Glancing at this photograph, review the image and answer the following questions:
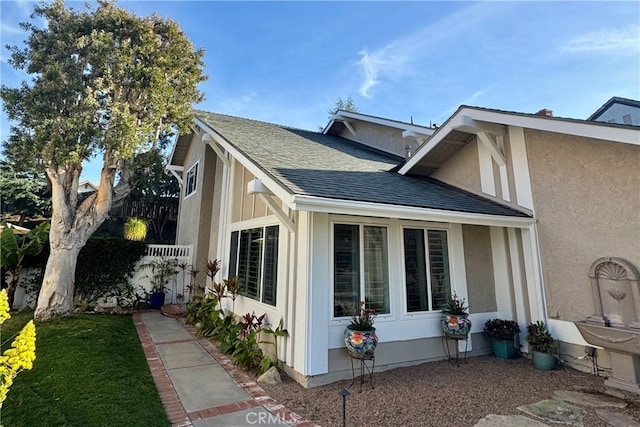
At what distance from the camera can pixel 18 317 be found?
9742mm

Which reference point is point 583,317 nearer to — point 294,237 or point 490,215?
point 490,215

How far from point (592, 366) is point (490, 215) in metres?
3.47

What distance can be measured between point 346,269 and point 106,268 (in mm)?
10435

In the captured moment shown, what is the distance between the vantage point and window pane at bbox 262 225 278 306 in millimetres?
7246

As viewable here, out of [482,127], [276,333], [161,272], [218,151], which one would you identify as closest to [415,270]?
[276,333]

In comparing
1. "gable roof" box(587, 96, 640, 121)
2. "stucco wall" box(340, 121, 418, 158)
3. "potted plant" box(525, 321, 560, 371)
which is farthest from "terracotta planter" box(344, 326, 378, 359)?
"gable roof" box(587, 96, 640, 121)

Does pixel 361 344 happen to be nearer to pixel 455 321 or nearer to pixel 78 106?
pixel 455 321

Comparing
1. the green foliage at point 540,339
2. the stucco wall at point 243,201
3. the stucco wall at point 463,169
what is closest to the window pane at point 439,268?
the green foliage at point 540,339

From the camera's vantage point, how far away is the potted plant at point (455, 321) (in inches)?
265

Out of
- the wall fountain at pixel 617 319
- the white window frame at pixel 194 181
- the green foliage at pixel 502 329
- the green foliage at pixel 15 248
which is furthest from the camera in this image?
the white window frame at pixel 194 181

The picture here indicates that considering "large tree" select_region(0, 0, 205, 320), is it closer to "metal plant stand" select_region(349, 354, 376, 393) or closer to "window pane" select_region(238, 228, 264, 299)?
"window pane" select_region(238, 228, 264, 299)

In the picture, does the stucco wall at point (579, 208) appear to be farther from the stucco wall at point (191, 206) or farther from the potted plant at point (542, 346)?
the stucco wall at point (191, 206)

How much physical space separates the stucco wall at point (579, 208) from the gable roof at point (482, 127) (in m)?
0.81

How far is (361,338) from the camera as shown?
18.4 feet
